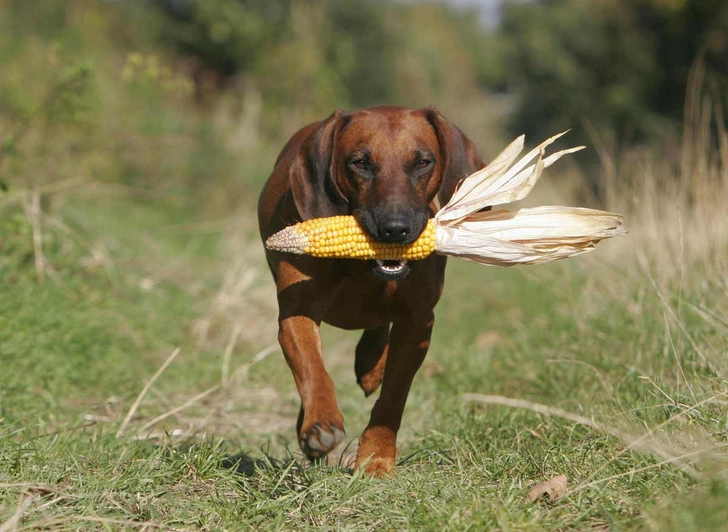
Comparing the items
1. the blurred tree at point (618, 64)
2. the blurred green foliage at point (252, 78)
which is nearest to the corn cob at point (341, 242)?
the blurred green foliage at point (252, 78)

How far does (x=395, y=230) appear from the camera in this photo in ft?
12.0

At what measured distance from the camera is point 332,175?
4074 millimetres

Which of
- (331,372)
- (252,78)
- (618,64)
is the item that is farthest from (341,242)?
(618,64)

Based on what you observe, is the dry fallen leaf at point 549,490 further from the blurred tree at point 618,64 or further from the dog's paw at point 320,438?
the blurred tree at point 618,64

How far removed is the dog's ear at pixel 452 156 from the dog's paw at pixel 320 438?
124 centimetres

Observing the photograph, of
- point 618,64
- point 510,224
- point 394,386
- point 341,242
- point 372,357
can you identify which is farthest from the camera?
point 618,64

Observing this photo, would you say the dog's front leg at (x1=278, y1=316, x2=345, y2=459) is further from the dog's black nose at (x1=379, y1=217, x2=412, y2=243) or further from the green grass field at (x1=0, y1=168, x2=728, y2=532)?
the dog's black nose at (x1=379, y1=217, x2=412, y2=243)

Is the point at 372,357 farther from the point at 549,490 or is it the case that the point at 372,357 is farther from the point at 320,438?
the point at 549,490

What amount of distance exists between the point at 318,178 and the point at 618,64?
1780cm

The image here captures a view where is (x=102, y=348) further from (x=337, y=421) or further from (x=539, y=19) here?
(x=539, y=19)

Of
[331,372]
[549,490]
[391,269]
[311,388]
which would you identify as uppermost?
[391,269]

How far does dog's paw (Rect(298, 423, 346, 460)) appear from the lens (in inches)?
130

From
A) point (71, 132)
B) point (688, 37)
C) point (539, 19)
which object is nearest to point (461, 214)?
point (71, 132)

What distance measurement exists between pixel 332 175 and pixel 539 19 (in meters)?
27.1
